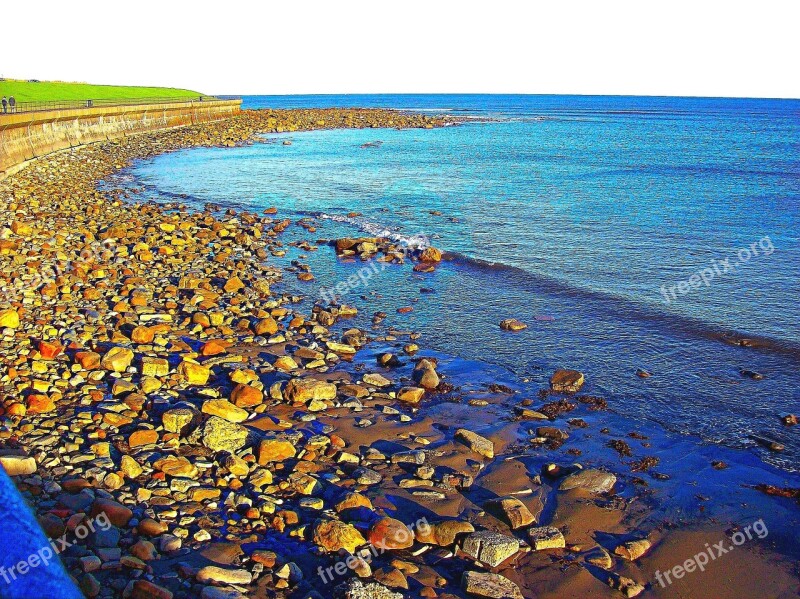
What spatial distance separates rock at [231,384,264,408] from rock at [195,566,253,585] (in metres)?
3.98

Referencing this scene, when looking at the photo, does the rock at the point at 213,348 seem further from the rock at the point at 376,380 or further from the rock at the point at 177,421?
the rock at the point at 177,421

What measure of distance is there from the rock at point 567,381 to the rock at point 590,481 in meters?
3.05

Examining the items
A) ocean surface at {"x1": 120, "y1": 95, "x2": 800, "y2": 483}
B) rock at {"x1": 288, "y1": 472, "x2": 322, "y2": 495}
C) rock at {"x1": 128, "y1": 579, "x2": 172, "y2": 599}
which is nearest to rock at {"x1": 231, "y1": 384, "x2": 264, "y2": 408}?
rock at {"x1": 288, "y1": 472, "x2": 322, "y2": 495}

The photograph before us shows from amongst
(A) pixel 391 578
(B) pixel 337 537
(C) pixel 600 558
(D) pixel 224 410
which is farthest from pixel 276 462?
(C) pixel 600 558

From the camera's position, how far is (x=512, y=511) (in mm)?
7770

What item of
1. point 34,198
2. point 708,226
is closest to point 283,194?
point 34,198

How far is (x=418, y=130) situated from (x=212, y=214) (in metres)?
62.3

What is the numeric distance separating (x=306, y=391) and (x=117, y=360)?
3314 mm

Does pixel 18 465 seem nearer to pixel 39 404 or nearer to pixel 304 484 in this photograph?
pixel 39 404

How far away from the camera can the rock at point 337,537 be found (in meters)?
6.89

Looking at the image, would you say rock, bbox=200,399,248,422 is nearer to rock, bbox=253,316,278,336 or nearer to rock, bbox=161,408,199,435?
rock, bbox=161,408,199,435

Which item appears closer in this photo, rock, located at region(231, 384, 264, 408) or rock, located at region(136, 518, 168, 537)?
rock, located at region(136, 518, 168, 537)

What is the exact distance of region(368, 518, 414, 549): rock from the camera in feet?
23.2

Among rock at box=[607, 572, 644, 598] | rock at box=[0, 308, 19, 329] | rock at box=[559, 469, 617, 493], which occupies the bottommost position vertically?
rock at box=[607, 572, 644, 598]
